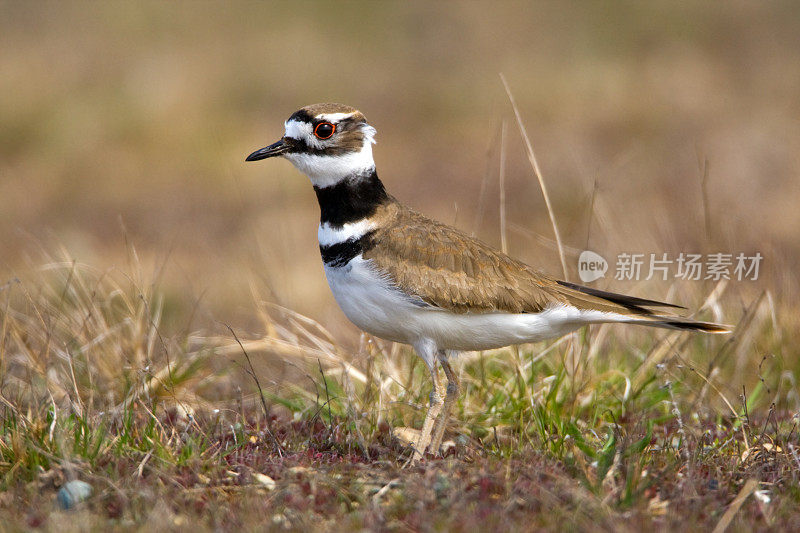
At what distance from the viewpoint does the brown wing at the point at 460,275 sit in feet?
14.3

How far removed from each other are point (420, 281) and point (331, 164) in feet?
2.46

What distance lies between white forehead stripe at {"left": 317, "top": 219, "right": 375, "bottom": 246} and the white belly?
0.13 m

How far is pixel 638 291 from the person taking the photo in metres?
6.53

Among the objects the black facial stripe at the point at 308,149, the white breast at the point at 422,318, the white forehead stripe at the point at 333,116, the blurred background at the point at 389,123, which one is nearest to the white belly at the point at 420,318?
the white breast at the point at 422,318

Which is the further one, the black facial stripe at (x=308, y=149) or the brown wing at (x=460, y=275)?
the black facial stripe at (x=308, y=149)

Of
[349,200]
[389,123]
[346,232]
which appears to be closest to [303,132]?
[349,200]

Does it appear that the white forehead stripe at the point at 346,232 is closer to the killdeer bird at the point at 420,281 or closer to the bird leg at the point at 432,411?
the killdeer bird at the point at 420,281

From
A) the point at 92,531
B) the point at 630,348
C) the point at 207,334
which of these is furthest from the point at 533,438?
the point at 207,334

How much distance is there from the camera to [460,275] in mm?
4438

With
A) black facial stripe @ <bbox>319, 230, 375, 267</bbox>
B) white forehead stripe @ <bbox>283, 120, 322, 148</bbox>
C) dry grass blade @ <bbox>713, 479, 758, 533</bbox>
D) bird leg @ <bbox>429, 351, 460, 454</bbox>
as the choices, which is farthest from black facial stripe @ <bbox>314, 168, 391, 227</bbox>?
dry grass blade @ <bbox>713, 479, 758, 533</bbox>

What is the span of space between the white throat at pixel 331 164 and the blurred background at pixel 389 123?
7.40 feet

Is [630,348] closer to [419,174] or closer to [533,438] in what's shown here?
[533,438]

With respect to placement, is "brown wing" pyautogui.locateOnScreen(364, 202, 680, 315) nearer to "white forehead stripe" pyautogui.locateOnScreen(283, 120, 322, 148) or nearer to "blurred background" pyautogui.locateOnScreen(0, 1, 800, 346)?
"white forehead stripe" pyautogui.locateOnScreen(283, 120, 322, 148)

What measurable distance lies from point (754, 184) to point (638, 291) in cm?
580
